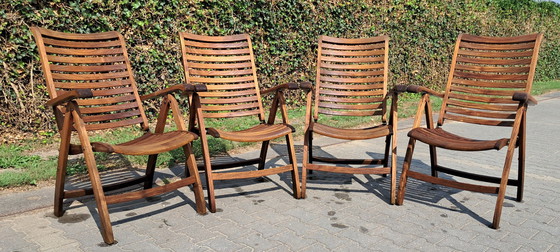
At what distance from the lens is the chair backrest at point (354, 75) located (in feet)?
14.5

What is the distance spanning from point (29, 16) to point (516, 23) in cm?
1360

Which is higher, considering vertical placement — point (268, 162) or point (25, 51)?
point (25, 51)

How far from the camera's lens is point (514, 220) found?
11.0 feet

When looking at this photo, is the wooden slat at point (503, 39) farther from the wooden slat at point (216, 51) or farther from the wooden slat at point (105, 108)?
the wooden slat at point (105, 108)

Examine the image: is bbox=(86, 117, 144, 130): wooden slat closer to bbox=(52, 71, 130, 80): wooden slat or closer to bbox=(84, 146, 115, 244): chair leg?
bbox=(52, 71, 130, 80): wooden slat

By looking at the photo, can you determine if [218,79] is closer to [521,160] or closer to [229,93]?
[229,93]

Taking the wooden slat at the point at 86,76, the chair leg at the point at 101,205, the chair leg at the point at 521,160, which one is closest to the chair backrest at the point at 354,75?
the chair leg at the point at 521,160

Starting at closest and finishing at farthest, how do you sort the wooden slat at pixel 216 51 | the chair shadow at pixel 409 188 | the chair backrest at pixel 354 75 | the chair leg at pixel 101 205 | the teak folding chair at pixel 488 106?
the chair leg at pixel 101 205, the teak folding chair at pixel 488 106, the chair shadow at pixel 409 188, the wooden slat at pixel 216 51, the chair backrest at pixel 354 75

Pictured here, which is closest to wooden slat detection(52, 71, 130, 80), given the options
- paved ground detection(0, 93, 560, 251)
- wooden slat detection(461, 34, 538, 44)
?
paved ground detection(0, 93, 560, 251)

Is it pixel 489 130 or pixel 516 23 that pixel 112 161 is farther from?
pixel 516 23

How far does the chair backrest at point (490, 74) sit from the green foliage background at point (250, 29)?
3.68 m

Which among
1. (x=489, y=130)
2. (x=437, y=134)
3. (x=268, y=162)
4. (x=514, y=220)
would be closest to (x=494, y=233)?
(x=514, y=220)

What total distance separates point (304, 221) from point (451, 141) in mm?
1197

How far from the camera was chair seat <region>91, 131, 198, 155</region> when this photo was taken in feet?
9.55
